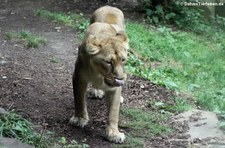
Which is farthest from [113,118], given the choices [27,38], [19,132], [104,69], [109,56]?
[27,38]

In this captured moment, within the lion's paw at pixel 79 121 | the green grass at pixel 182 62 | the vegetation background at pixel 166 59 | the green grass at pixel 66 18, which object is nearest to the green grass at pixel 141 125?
the vegetation background at pixel 166 59

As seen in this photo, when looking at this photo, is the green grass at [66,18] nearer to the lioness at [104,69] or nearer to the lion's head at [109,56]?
the lioness at [104,69]

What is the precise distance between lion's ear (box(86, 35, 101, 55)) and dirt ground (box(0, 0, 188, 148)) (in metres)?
0.96

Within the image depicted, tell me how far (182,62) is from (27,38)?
286 centimetres

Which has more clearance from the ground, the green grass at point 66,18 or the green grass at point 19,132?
the green grass at point 19,132

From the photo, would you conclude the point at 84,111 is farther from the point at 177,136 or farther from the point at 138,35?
the point at 138,35

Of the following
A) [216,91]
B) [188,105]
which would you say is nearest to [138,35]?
[216,91]

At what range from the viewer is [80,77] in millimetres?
5758

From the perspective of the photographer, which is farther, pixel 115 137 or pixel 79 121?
pixel 79 121

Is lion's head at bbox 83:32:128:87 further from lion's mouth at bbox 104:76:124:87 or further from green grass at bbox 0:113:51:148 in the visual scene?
green grass at bbox 0:113:51:148

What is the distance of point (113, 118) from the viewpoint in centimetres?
567

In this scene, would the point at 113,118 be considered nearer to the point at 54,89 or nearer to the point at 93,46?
the point at 93,46

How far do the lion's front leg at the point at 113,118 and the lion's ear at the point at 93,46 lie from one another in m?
0.59

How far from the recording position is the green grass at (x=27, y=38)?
8.93 metres
